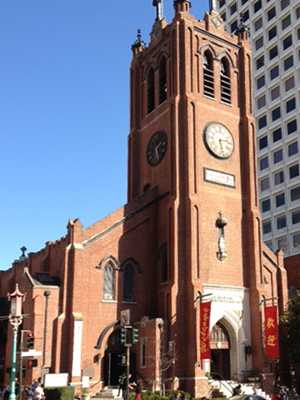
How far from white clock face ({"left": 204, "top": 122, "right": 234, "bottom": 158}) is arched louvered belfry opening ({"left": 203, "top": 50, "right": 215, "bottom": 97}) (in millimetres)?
2690

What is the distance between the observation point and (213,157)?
1570 inches

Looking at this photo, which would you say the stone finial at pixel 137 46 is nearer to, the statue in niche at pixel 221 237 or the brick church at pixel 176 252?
the brick church at pixel 176 252

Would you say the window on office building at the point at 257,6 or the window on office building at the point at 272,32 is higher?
the window on office building at the point at 257,6

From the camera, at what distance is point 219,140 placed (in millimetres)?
40562

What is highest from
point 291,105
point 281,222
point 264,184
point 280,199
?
point 291,105

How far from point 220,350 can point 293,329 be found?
4939 millimetres

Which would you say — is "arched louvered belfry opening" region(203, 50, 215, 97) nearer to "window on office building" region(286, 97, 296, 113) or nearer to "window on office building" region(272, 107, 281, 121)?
"window on office building" region(286, 97, 296, 113)

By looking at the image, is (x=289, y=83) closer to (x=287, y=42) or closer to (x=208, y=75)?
(x=287, y=42)

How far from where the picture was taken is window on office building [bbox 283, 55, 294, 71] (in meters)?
71.8

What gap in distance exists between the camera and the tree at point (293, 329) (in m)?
36.0

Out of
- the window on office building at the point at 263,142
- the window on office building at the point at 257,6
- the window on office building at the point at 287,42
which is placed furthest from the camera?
the window on office building at the point at 257,6

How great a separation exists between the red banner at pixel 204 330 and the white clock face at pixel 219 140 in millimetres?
11587

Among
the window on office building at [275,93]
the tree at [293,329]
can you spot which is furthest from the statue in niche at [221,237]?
the window on office building at [275,93]

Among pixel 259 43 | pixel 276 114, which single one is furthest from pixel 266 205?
pixel 259 43
